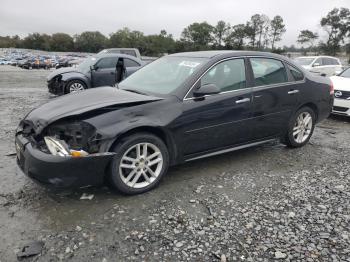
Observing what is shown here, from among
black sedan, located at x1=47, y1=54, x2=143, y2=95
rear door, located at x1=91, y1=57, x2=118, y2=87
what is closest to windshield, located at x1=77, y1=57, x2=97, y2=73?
black sedan, located at x1=47, y1=54, x2=143, y2=95

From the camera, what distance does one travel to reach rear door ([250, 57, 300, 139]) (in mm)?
4555

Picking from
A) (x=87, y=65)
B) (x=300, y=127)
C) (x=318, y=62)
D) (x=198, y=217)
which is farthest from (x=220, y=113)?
(x=318, y=62)

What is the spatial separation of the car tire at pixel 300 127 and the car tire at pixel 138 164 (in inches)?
95.5

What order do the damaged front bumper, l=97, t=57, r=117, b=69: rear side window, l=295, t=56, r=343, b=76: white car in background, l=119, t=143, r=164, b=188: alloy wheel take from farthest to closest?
l=295, t=56, r=343, b=76: white car in background → l=97, t=57, r=117, b=69: rear side window → l=119, t=143, r=164, b=188: alloy wheel → the damaged front bumper

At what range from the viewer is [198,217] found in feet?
10.6

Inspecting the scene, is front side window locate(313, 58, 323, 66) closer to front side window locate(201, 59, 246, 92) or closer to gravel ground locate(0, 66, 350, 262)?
gravel ground locate(0, 66, 350, 262)

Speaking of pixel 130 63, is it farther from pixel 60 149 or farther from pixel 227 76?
pixel 60 149

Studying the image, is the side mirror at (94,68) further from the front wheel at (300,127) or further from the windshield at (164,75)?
the front wheel at (300,127)

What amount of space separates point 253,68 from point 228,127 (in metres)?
1.02

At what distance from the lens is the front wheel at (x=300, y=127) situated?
5.13 meters

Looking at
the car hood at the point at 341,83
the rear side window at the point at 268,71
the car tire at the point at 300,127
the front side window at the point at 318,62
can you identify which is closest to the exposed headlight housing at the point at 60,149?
the rear side window at the point at 268,71

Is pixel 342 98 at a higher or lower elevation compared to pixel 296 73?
lower

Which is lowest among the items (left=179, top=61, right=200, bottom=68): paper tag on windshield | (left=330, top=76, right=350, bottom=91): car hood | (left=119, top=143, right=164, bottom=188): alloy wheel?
(left=119, top=143, right=164, bottom=188): alloy wheel

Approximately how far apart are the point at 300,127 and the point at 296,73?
904 mm
